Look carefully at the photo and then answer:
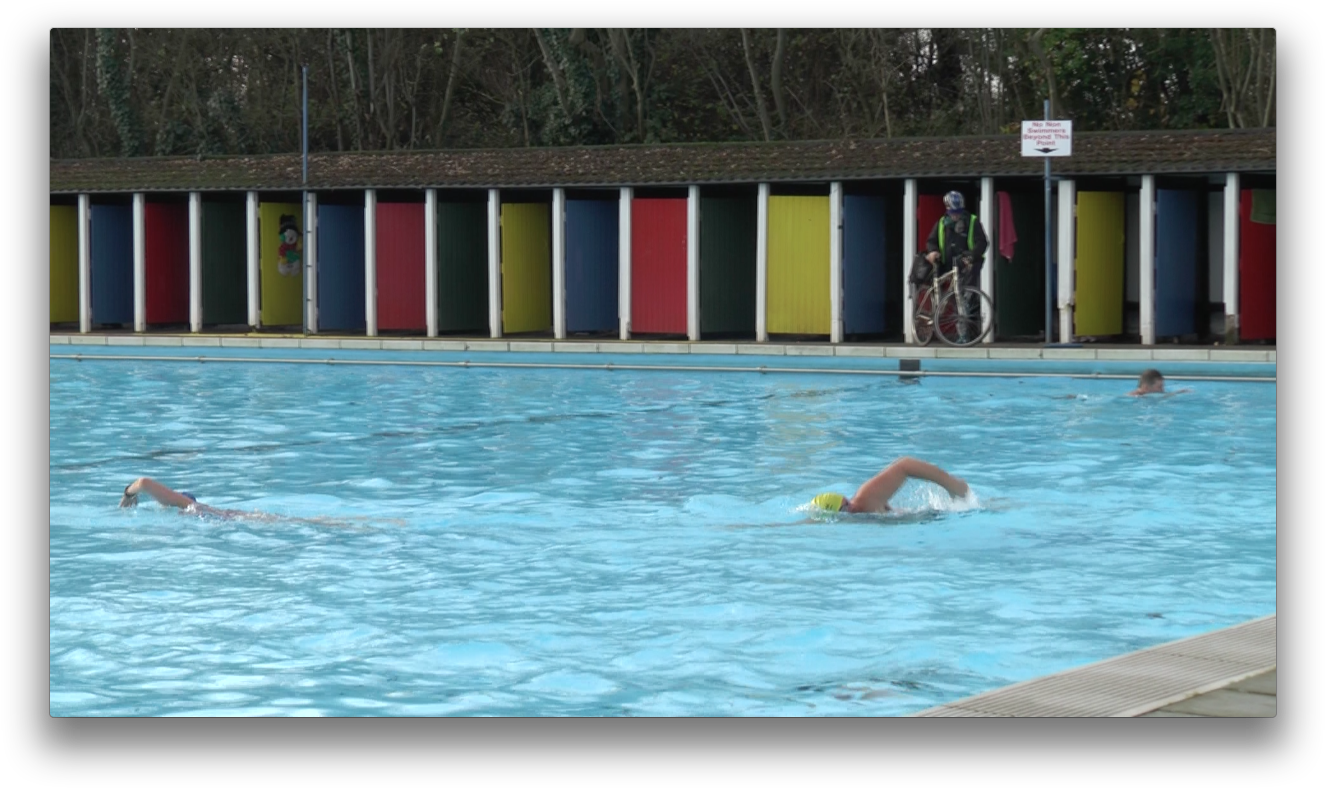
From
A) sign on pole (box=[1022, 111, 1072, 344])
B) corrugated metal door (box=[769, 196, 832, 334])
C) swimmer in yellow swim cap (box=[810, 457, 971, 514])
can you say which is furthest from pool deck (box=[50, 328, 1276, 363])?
swimmer in yellow swim cap (box=[810, 457, 971, 514])

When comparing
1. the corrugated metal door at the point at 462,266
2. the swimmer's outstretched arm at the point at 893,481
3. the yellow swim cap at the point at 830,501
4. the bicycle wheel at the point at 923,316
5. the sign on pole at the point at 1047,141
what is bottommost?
the yellow swim cap at the point at 830,501

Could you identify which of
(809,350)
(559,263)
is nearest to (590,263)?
(559,263)

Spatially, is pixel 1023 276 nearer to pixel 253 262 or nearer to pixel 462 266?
pixel 462 266

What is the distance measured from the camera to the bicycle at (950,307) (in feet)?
62.7

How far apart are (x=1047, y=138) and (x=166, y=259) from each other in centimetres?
1290

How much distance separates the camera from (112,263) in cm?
2503

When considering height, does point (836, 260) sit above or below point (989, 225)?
below

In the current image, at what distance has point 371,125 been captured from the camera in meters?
36.7

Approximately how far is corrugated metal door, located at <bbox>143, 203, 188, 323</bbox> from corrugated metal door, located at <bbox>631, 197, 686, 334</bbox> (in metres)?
7.31

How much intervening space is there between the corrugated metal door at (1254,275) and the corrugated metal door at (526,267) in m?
8.92

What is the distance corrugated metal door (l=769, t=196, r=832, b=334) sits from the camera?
821 inches

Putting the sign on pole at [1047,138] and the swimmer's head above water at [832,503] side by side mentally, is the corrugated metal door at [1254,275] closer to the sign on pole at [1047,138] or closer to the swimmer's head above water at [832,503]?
the sign on pole at [1047,138]

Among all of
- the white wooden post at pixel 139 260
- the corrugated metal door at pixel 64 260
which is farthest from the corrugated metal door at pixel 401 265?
the corrugated metal door at pixel 64 260
